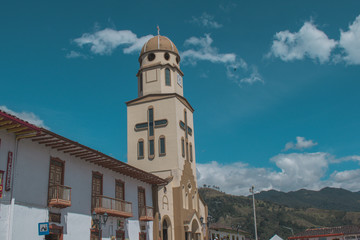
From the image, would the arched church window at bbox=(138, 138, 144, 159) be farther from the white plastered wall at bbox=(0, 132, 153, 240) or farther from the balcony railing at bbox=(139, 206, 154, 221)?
the white plastered wall at bbox=(0, 132, 153, 240)

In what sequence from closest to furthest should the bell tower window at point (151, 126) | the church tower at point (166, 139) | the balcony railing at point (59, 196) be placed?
the balcony railing at point (59, 196) < the church tower at point (166, 139) < the bell tower window at point (151, 126)

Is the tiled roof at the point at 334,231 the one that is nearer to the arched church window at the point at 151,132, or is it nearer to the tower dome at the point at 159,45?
the arched church window at the point at 151,132

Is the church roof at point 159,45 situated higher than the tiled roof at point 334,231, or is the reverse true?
the church roof at point 159,45

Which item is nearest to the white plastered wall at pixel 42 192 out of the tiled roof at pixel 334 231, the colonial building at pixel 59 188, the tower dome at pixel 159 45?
the colonial building at pixel 59 188

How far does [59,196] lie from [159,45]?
71.3 ft

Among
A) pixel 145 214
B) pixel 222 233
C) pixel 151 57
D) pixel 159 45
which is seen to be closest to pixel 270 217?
pixel 222 233

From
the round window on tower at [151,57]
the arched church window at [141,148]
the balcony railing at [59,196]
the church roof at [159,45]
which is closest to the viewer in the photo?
the balcony railing at [59,196]

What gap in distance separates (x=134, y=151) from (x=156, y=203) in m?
5.94

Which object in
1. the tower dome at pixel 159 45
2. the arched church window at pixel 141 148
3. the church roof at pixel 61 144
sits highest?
the tower dome at pixel 159 45

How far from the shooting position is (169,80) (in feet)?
121

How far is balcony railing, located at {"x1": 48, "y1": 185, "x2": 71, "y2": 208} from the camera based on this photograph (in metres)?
19.2

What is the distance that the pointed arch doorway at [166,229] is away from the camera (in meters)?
31.2

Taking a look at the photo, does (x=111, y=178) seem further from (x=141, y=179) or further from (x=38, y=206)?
(x=38, y=206)

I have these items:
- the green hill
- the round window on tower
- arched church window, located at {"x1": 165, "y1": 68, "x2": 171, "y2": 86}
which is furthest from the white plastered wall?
the green hill
